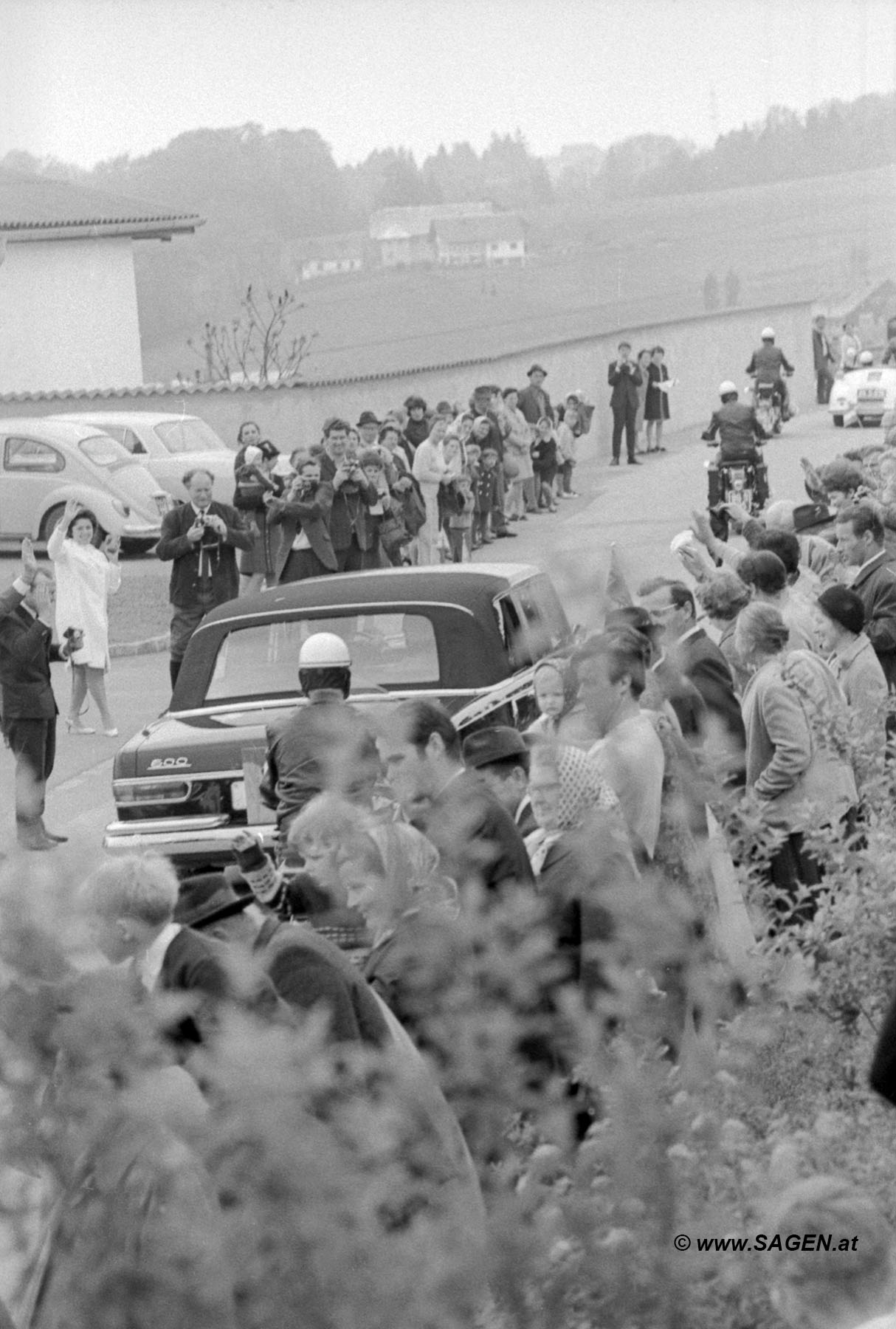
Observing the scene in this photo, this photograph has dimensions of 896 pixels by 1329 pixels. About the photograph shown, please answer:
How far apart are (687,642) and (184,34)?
163ft

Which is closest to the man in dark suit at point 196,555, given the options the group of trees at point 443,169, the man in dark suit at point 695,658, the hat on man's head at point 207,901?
the man in dark suit at point 695,658

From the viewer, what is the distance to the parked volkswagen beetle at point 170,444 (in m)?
28.3

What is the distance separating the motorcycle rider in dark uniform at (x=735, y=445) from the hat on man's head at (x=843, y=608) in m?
17.0

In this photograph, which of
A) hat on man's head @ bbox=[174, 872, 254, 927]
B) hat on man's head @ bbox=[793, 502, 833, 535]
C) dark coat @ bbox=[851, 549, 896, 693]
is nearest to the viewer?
hat on man's head @ bbox=[174, 872, 254, 927]

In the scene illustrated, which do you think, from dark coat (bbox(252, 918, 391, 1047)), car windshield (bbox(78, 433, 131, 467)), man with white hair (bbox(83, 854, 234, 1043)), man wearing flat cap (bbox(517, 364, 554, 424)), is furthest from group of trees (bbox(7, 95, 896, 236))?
dark coat (bbox(252, 918, 391, 1047))

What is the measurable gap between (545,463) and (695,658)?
70.0 ft

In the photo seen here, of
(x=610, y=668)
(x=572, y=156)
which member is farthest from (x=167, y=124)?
(x=610, y=668)

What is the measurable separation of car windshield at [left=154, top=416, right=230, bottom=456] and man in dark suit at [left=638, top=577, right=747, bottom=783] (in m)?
21.5

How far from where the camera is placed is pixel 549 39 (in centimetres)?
5925

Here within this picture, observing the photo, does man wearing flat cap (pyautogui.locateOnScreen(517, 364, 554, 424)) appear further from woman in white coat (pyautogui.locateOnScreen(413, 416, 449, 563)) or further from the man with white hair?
the man with white hair

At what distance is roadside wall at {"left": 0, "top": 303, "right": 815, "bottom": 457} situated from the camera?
1246 inches

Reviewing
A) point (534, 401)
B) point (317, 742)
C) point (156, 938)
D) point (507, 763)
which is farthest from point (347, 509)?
point (156, 938)

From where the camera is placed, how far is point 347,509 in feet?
56.5

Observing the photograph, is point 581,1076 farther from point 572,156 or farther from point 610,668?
point 572,156
